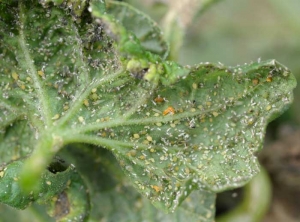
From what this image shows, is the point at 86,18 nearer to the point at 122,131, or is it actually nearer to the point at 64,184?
the point at 122,131

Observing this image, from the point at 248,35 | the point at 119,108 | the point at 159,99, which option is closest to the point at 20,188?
the point at 119,108

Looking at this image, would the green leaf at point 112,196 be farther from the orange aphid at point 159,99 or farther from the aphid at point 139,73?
the aphid at point 139,73

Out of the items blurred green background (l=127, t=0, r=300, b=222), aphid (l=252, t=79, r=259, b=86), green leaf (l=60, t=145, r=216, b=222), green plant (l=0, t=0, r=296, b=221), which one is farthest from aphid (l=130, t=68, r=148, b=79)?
blurred green background (l=127, t=0, r=300, b=222)

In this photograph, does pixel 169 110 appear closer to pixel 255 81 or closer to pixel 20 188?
pixel 255 81

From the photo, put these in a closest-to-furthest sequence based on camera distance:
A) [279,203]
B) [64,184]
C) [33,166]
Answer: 1. [33,166]
2. [64,184]
3. [279,203]

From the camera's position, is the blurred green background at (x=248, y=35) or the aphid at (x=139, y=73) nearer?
the aphid at (x=139, y=73)

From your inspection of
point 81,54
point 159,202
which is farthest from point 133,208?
point 81,54

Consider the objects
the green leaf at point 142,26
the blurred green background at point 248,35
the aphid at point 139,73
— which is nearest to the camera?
the aphid at point 139,73

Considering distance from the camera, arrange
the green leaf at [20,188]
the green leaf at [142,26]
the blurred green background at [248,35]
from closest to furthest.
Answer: the green leaf at [20,188], the green leaf at [142,26], the blurred green background at [248,35]

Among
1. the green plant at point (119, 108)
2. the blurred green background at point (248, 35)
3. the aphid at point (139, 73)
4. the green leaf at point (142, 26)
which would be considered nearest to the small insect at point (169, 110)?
the green plant at point (119, 108)
